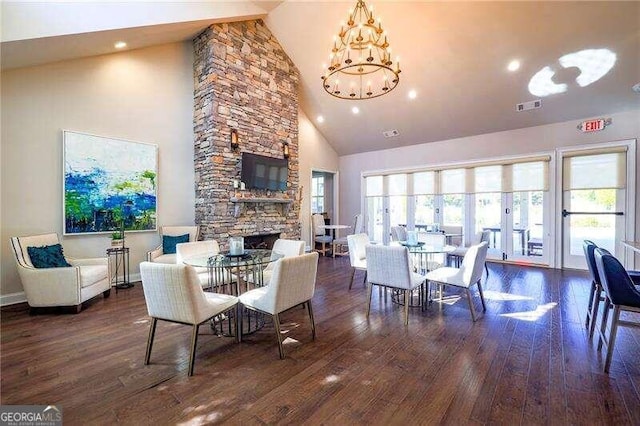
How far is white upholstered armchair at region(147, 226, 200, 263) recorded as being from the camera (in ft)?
14.7

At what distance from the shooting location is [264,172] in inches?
229

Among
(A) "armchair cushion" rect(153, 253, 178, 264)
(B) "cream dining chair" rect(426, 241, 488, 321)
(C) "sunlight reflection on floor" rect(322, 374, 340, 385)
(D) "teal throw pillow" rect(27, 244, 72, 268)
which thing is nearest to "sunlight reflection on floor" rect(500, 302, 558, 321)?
(B) "cream dining chair" rect(426, 241, 488, 321)

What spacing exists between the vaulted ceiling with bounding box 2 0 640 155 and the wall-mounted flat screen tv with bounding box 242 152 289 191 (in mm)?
2151

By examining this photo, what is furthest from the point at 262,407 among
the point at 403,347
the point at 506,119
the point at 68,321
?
the point at 506,119

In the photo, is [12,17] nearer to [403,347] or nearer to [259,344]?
[259,344]

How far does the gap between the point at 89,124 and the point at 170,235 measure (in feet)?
6.59

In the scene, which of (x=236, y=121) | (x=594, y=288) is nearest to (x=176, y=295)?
(x=594, y=288)

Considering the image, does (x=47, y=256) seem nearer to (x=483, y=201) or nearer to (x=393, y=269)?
(x=393, y=269)

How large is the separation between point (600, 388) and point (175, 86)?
21.7 feet

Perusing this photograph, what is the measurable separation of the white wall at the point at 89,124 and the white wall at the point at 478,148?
187 inches

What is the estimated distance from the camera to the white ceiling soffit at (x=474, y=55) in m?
4.02

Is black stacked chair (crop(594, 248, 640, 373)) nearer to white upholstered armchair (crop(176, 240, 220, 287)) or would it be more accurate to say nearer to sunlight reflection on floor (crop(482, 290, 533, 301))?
sunlight reflection on floor (crop(482, 290, 533, 301))

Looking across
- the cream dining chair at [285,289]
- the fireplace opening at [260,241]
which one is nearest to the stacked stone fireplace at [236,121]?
the fireplace opening at [260,241]

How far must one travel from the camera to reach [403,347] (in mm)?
2527
